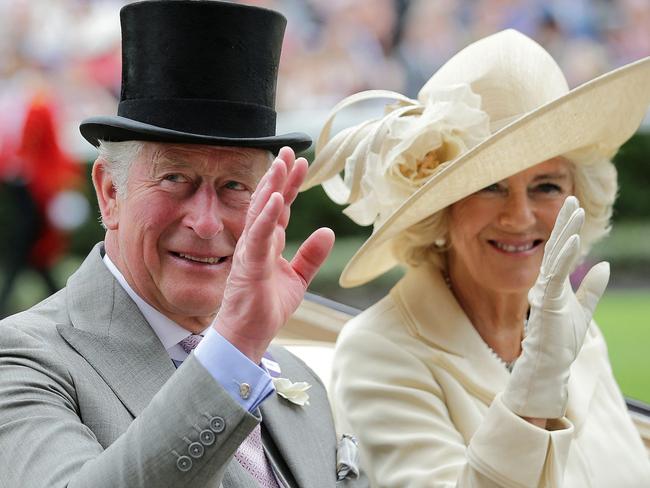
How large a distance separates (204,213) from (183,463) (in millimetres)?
→ 534

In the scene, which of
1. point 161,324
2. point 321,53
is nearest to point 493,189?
point 161,324

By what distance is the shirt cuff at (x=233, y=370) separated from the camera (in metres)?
1.81

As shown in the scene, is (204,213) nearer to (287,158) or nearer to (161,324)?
(161,324)

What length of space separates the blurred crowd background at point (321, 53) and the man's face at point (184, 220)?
6355mm

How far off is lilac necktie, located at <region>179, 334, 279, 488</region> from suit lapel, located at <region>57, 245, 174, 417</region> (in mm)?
86

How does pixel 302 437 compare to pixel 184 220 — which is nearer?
pixel 184 220

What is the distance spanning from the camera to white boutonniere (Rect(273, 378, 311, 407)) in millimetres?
2455

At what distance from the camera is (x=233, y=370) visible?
181 centimetres

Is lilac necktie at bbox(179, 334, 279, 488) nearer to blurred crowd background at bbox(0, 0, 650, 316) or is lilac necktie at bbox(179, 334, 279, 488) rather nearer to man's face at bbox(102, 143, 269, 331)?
man's face at bbox(102, 143, 269, 331)

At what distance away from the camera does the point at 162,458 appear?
1.77m

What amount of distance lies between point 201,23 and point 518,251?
991 mm

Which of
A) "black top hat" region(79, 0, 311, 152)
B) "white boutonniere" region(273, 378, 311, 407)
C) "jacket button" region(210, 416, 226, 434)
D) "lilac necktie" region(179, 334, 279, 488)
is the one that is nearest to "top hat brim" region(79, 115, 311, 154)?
"black top hat" region(79, 0, 311, 152)

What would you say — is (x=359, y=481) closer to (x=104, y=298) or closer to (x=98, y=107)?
(x=104, y=298)

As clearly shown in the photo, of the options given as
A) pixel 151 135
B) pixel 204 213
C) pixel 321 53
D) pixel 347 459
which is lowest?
pixel 321 53
